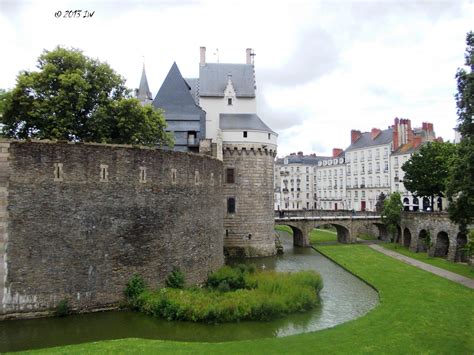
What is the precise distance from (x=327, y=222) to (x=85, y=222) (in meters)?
32.5

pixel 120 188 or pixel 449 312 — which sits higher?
pixel 120 188

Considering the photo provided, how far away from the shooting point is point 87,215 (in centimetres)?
2119

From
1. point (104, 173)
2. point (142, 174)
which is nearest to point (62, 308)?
point (104, 173)

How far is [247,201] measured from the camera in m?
40.1

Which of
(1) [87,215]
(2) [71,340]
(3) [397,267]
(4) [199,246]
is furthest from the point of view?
(3) [397,267]

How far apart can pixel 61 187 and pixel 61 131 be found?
7.94m

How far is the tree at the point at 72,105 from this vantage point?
27219mm

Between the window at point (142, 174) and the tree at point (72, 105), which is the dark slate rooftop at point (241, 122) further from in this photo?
the window at point (142, 174)

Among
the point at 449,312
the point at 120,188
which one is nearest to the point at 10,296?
the point at 120,188

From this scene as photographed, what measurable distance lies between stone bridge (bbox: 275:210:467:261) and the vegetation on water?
16264 mm

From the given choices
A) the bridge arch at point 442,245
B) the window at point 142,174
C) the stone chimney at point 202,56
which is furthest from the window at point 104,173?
the bridge arch at point 442,245

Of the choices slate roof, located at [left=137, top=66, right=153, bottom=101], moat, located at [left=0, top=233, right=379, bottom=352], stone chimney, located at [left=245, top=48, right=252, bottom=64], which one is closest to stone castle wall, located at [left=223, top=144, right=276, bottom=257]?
stone chimney, located at [left=245, top=48, right=252, bottom=64]

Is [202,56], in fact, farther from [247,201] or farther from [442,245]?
[442,245]

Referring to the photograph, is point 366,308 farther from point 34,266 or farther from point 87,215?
point 34,266
